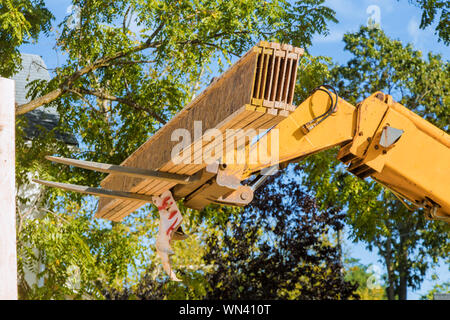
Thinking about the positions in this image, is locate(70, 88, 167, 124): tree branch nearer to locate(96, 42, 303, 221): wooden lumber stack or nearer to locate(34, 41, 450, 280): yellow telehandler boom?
locate(34, 41, 450, 280): yellow telehandler boom

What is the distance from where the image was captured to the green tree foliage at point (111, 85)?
32.6ft

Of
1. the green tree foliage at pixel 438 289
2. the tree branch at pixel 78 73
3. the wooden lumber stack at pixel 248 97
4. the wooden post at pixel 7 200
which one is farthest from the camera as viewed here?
the green tree foliage at pixel 438 289

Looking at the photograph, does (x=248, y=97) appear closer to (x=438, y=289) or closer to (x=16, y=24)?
(x=16, y=24)

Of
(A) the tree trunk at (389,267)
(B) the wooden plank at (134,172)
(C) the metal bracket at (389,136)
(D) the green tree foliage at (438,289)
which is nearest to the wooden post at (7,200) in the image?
(B) the wooden plank at (134,172)

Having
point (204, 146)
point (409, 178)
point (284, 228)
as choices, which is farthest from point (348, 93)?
point (204, 146)

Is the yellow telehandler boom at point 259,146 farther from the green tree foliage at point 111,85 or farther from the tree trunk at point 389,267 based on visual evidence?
the tree trunk at point 389,267

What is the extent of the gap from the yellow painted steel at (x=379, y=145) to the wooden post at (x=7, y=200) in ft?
7.67

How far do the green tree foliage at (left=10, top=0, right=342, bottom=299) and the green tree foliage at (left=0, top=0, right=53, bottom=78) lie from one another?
0.03m

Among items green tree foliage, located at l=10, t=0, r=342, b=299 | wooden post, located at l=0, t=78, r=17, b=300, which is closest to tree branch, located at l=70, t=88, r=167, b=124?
green tree foliage, located at l=10, t=0, r=342, b=299

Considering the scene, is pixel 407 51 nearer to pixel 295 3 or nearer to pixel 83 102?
pixel 295 3

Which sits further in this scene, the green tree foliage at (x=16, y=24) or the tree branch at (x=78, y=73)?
the tree branch at (x=78, y=73)

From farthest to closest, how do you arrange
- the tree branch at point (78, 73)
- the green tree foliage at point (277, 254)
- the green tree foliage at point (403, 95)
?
1. the green tree foliage at point (403, 95)
2. the green tree foliage at point (277, 254)
3. the tree branch at point (78, 73)

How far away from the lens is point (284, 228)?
13.5 meters
